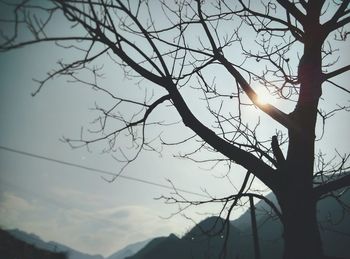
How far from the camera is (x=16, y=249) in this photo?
1528 cm

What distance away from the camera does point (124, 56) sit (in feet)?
8.48

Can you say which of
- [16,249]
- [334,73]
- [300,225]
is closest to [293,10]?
[334,73]

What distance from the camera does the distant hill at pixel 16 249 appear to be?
14484 millimetres

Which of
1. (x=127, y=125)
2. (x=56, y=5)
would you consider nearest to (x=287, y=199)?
(x=127, y=125)

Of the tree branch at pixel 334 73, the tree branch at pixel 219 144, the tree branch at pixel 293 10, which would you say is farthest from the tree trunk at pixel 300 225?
the tree branch at pixel 293 10

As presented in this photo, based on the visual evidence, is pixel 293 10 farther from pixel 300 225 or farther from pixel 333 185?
pixel 300 225

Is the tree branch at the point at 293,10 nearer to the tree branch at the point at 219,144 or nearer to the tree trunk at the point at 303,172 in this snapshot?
the tree trunk at the point at 303,172

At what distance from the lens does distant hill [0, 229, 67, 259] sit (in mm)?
14484

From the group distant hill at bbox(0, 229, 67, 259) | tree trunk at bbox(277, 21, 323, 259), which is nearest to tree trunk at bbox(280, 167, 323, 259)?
tree trunk at bbox(277, 21, 323, 259)

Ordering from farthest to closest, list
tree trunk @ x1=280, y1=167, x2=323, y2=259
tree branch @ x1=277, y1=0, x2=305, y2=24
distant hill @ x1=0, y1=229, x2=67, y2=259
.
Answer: distant hill @ x1=0, y1=229, x2=67, y2=259 → tree branch @ x1=277, y1=0, x2=305, y2=24 → tree trunk @ x1=280, y1=167, x2=323, y2=259

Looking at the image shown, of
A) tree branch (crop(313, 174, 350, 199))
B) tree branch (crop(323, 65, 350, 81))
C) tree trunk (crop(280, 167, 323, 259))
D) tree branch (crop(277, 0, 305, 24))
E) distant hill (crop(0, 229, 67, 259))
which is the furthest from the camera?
distant hill (crop(0, 229, 67, 259))

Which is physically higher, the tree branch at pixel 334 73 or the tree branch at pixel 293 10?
the tree branch at pixel 293 10

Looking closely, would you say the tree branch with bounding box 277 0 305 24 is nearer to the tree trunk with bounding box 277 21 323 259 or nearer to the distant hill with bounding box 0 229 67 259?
the tree trunk with bounding box 277 21 323 259

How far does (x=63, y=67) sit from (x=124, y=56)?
0.53 meters
